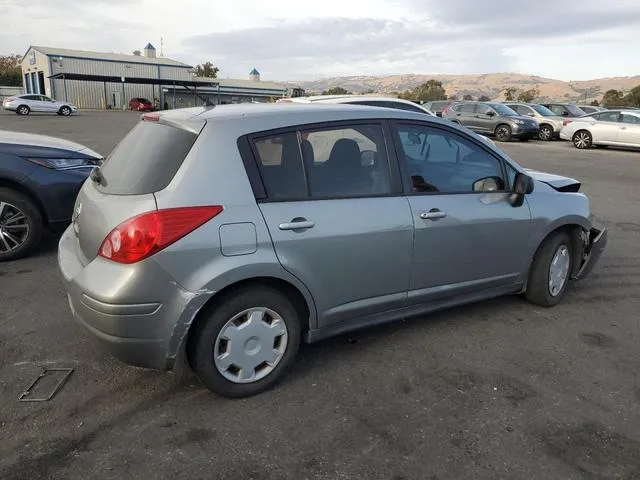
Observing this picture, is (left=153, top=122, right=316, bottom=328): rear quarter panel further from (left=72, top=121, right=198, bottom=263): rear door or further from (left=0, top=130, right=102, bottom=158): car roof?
(left=0, top=130, right=102, bottom=158): car roof

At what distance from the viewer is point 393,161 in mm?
3490

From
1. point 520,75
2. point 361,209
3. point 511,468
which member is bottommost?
point 511,468

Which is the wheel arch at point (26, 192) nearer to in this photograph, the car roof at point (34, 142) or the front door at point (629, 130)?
the car roof at point (34, 142)

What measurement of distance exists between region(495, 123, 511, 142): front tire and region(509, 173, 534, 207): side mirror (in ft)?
64.3

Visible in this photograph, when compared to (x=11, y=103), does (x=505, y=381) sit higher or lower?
lower

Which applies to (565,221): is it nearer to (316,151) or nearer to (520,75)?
(316,151)

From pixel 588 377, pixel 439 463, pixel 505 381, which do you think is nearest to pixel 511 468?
pixel 439 463

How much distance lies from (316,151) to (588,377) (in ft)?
7.38

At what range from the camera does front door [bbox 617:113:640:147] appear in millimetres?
19047

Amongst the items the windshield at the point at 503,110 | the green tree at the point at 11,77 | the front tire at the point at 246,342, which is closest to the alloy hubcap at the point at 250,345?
the front tire at the point at 246,342

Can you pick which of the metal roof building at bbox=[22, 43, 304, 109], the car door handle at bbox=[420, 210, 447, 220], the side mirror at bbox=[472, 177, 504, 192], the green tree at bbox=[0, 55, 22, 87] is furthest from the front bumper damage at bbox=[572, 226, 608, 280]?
the green tree at bbox=[0, 55, 22, 87]

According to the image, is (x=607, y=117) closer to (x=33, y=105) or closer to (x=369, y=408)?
(x=369, y=408)

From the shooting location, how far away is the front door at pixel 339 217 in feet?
9.94

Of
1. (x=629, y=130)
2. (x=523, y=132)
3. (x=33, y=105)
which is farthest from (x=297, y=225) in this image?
(x=33, y=105)
